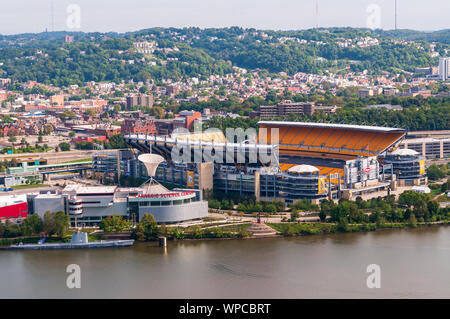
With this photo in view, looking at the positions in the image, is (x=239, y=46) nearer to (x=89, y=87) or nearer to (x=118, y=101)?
(x=89, y=87)

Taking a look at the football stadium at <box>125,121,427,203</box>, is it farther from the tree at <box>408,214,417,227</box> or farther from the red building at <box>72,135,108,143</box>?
the red building at <box>72,135,108,143</box>

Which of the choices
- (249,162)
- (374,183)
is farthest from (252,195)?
(374,183)

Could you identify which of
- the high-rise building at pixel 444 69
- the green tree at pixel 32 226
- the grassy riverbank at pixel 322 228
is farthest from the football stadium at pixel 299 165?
the high-rise building at pixel 444 69

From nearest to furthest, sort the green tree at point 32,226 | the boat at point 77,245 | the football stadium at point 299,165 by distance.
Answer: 1. the boat at point 77,245
2. the green tree at point 32,226
3. the football stadium at point 299,165

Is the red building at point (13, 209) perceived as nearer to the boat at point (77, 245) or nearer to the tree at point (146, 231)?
the boat at point (77, 245)

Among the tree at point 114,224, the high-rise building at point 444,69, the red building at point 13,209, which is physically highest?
the high-rise building at point 444,69
